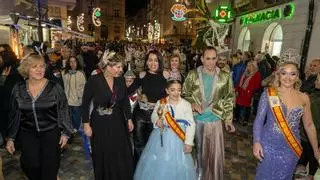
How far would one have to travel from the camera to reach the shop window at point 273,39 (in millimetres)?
15320

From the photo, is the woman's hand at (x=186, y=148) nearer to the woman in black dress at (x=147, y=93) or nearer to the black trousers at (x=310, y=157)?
the woman in black dress at (x=147, y=93)

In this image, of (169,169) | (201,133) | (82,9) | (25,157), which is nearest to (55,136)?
(25,157)

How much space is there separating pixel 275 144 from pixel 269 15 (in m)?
14.3

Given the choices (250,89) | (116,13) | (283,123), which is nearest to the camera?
(283,123)

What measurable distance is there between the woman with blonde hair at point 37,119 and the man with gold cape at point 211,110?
1955 mm

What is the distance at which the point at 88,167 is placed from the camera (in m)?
5.30

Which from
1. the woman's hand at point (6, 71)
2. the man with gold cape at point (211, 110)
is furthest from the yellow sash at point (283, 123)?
the woman's hand at point (6, 71)

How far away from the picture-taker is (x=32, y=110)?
344 cm

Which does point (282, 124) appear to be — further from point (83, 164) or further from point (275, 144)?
point (83, 164)

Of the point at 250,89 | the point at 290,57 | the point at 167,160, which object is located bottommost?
the point at 167,160

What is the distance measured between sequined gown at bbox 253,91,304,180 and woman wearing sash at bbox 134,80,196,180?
99 centimetres

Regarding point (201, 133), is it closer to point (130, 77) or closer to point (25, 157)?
point (130, 77)

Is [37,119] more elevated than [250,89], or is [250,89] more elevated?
[37,119]

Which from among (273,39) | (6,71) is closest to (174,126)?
(6,71)
